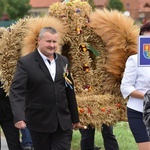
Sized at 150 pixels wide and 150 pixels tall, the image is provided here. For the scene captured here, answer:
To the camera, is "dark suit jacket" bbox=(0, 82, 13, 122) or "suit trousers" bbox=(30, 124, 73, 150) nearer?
"suit trousers" bbox=(30, 124, 73, 150)

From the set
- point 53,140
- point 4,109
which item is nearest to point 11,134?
point 4,109

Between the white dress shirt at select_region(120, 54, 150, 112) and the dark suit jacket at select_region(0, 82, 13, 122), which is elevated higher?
the white dress shirt at select_region(120, 54, 150, 112)

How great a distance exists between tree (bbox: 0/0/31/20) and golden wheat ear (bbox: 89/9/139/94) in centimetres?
7755

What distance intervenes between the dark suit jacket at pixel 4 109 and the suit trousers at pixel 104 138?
3.66ft

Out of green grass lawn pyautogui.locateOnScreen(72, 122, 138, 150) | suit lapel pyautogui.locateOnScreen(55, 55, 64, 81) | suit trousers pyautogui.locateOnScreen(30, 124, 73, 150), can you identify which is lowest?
green grass lawn pyautogui.locateOnScreen(72, 122, 138, 150)

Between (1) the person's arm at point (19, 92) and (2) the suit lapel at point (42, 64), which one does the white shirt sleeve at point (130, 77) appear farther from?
(1) the person's arm at point (19, 92)

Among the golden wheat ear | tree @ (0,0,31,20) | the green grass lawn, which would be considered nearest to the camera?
the golden wheat ear

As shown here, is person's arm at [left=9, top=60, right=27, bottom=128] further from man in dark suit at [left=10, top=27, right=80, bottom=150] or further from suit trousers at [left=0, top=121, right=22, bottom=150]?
suit trousers at [left=0, top=121, right=22, bottom=150]

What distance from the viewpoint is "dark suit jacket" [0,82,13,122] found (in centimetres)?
702

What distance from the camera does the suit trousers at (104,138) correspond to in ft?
24.4

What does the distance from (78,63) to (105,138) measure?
1.25 meters

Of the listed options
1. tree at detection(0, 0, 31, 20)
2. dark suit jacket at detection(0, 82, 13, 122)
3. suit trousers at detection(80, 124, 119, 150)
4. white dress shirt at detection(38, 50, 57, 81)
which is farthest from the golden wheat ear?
tree at detection(0, 0, 31, 20)

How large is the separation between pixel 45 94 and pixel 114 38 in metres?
1.46

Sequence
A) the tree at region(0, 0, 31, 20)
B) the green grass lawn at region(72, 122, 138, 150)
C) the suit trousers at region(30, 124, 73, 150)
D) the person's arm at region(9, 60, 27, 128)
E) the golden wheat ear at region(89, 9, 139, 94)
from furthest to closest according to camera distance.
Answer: the tree at region(0, 0, 31, 20)
the green grass lawn at region(72, 122, 138, 150)
the golden wheat ear at region(89, 9, 139, 94)
the suit trousers at region(30, 124, 73, 150)
the person's arm at region(9, 60, 27, 128)
